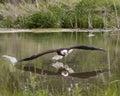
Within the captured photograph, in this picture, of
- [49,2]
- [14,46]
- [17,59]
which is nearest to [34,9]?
[49,2]

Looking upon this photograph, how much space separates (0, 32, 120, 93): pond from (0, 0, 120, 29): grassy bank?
2.21 meters

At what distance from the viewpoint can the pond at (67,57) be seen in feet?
24.5

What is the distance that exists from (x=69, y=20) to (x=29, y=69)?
9747 mm

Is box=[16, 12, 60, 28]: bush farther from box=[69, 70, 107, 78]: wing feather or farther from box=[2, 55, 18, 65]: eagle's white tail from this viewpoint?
box=[69, 70, 107, 78]: wing feather

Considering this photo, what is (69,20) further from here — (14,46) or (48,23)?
(14,46)

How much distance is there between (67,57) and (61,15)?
8.75 meters

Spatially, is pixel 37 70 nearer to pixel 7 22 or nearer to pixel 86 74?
pixel 86 74

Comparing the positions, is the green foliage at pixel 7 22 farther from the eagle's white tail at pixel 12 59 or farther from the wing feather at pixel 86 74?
the wing feather at pixel 86 74

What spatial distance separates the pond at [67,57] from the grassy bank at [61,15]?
2208 millimetres

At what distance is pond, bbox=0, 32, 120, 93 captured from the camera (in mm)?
7477

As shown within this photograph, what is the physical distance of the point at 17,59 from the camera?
10047 millimetres

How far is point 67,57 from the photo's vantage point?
404 inches

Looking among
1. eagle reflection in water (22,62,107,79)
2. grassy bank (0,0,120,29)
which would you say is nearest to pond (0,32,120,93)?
eagle reflection in water (22,62,107,79)

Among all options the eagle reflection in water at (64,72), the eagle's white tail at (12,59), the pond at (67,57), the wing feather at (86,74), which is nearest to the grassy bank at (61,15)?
the pond at (67,57)
